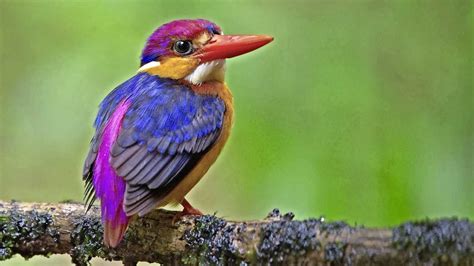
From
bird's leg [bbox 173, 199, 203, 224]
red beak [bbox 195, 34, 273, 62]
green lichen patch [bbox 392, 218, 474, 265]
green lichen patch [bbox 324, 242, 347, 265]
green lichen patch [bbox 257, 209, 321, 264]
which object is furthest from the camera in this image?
red beak [bbox 195, 34, 273, 62]

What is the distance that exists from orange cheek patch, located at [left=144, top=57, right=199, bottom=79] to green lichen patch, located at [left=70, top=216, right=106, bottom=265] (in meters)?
0.72

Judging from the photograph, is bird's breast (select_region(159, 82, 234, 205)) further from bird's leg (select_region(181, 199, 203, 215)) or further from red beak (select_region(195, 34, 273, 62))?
red beak (select_region(195, 34, 273, 62))

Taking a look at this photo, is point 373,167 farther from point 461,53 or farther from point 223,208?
point 223,208

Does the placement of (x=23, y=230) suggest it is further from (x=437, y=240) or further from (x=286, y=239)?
(x=437, y=240)

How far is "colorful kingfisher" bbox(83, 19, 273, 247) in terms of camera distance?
9.21 ft

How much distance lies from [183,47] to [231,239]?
1.08 meters

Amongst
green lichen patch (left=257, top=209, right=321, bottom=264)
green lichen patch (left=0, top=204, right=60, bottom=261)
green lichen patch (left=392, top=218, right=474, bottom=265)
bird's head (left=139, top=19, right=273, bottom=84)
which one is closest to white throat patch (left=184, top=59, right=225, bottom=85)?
bird's head (left=139, top=19, right=273, bottom=84)

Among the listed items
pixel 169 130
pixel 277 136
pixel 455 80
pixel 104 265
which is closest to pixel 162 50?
pixel 169 130

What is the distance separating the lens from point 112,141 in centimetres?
293

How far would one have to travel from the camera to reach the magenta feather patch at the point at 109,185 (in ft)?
9.04

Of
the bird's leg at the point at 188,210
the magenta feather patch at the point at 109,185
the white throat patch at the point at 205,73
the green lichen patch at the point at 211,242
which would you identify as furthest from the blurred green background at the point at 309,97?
the magenta feather patch at the point at 109,185

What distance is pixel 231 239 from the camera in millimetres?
2613

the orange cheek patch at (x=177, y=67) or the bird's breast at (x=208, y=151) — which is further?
the orange cheek patch at (x=177, y=67)

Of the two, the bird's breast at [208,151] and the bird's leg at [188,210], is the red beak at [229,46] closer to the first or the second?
the bird's breast at [208,151]
